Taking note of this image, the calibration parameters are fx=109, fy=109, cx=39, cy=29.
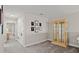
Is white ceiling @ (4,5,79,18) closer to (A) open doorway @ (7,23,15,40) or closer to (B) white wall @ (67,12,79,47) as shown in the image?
(B) white wall @ (67,12,79,47)

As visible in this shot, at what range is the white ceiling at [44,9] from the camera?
1.76 m

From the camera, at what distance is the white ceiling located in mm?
1758

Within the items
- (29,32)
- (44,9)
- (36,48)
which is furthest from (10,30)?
(44,9)

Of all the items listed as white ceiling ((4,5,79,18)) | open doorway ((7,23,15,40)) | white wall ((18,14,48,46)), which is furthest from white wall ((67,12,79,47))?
open doorway ((7,23,15,40))

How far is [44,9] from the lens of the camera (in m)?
1.81

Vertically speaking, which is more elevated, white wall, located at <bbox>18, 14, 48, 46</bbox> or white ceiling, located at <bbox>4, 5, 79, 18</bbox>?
white ceiling, located at <bbox>4, 5, 79, 18</bbox>

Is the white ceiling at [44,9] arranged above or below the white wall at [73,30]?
above

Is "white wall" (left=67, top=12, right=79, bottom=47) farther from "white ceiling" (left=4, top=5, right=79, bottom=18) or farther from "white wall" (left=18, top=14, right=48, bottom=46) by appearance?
"white wall" (left=18, top=14, right=48, bottom=46)

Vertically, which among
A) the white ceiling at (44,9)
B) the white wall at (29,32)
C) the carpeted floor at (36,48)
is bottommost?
the carpeted floor at (36,48)

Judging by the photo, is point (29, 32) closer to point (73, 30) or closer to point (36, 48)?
point (36, 48)

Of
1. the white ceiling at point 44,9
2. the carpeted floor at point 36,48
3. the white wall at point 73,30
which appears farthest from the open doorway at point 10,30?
the white wall at point 73,30

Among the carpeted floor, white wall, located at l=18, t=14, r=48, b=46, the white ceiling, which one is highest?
the white ceiling

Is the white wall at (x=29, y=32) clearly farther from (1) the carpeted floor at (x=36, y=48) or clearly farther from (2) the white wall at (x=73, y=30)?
(2) the white wall at (x=73, y=30)
